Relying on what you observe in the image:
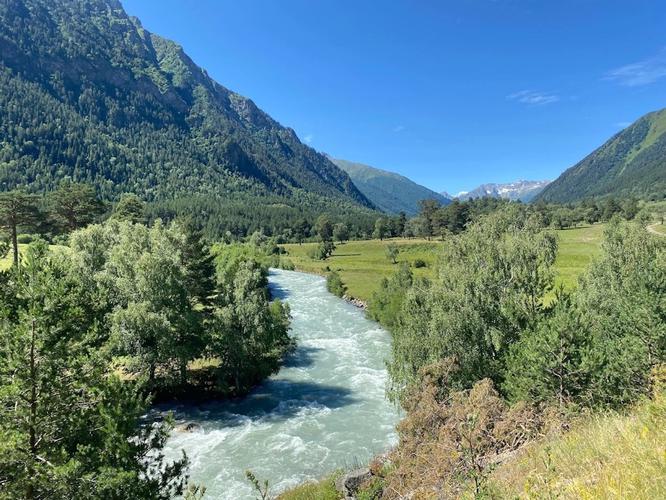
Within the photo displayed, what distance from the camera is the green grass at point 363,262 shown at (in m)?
90.3

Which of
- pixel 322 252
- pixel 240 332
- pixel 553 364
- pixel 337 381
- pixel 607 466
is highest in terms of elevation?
pixel 607 466

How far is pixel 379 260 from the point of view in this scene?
128625 millimetres

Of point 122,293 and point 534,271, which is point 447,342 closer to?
point 534,271

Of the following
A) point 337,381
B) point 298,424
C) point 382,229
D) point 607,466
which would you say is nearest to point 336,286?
point 337,381

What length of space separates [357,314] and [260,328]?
3350cm

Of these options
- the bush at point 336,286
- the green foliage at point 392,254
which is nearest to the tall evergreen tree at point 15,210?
the bush at point 336,286

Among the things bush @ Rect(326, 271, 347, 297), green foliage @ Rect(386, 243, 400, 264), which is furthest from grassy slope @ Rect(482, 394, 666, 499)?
green foliage @ Rect(386, 243, 400, 264)

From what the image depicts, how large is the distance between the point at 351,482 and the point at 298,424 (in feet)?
39.4

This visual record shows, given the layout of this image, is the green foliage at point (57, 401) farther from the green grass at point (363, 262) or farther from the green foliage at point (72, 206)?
the green foliage at point (72, 206)

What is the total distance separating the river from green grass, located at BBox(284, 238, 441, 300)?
33.3 meters

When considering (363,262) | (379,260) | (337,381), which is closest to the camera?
(337,381)

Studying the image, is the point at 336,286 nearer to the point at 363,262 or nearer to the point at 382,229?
the point at 363,262

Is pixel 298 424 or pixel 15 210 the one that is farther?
pixel 15 210

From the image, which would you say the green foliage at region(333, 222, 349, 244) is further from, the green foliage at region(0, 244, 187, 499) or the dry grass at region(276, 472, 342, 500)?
the green foliage at region(0, 244, 187, 499)
